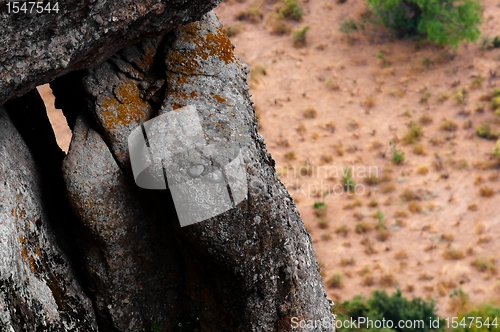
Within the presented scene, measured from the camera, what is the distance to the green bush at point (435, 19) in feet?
76.0

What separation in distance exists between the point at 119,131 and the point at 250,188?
1.46m

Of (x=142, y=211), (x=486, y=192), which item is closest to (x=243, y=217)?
(x=142, y=211)

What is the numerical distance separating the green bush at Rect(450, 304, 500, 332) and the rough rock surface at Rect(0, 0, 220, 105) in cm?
1014

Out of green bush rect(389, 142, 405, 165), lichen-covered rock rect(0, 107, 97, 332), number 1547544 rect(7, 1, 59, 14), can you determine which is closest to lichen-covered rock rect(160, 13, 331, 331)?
lichen-covered rock rect(0, 107, 97, 332)

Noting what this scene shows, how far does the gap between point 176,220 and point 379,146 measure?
14747 mm

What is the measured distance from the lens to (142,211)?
665cm

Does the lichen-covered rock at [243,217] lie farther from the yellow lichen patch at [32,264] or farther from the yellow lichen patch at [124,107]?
the yellow lichen patch at [32,264]

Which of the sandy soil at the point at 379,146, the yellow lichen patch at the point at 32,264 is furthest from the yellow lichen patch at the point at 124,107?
the sandy soil at the point at 379,146

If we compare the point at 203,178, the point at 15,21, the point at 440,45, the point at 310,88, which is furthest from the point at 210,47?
the point at 440,45

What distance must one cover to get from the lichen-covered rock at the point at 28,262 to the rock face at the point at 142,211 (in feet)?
0.06

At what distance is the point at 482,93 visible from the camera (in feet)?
71.9

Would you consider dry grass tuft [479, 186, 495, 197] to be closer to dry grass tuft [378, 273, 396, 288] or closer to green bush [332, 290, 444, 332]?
dry grass tuft [378, 273, 396, 288]

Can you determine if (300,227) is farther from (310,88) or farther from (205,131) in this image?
(310,88)

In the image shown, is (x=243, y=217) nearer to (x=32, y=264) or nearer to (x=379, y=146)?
(x=32, y=264)
